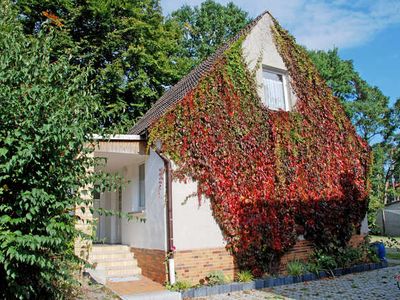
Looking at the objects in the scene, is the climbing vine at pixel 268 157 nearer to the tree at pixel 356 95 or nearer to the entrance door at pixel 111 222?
the entrance door at pixel 111 222

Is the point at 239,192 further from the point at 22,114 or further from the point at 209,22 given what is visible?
the point at 209,22

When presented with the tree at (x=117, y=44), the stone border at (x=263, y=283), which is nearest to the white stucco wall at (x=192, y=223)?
the stone border at (x=263, y=283)

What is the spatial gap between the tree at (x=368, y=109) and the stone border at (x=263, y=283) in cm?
2561

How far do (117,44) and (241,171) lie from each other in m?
14.5

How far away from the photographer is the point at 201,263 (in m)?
9.56

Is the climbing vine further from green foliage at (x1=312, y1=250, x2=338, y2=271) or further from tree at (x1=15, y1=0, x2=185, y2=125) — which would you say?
tree at (x1=15, y1=0, x2=185, y2=125)

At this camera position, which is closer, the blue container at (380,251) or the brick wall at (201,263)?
the brick wall at (201,263)

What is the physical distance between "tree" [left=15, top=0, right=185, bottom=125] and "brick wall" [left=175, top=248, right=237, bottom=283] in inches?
→ 485

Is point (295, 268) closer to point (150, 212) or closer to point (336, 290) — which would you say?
point (336, 290)

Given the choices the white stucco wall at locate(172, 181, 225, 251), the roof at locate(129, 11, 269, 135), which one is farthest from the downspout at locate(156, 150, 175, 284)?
the roof at locate(129, 11, 269, 135)

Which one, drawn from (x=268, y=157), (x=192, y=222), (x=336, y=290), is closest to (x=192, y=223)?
(x=192, y=222)

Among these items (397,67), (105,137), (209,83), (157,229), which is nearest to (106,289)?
(157,229)

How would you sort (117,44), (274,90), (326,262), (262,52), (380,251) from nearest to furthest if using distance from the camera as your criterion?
1. (326,262)
2. (262,52)
3. (274,90)
4. (380,251)
5. (117,44)

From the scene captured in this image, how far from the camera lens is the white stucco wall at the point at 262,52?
39.9 ft
